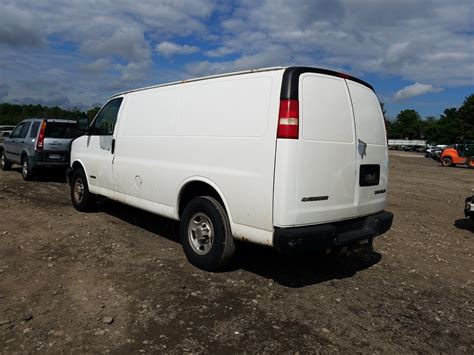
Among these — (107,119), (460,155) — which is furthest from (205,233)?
(460,155)

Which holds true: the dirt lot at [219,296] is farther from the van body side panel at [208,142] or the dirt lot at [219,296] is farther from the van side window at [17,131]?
the van side window at [17,131]

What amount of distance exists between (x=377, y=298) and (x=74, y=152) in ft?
19.9

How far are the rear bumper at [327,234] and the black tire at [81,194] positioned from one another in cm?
484

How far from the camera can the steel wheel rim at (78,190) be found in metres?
8.16

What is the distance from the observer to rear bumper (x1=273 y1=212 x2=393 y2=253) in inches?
163

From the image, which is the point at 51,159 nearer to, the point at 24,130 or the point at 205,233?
the point at 24,130

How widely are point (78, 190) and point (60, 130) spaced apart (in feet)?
14.9

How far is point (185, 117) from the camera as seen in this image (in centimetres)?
536

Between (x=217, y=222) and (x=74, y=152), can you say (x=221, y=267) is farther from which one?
(x=74, y=152)

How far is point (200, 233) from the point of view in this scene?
5.18m

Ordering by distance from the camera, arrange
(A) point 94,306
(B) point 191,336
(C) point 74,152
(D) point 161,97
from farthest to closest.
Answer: (C) point 74,152, (D) point 161,97, (A) point 94,306, (B) point 191,336

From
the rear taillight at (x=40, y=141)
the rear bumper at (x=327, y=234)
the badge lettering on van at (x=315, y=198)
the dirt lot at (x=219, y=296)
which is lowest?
the dirt lot at (x=219, y=296)

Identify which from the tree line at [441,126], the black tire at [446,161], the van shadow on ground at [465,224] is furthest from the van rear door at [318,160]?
the tree line at [441,126]

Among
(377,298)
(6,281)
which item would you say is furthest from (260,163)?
(6,281)
